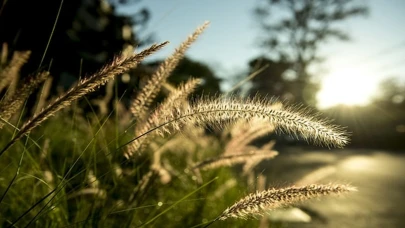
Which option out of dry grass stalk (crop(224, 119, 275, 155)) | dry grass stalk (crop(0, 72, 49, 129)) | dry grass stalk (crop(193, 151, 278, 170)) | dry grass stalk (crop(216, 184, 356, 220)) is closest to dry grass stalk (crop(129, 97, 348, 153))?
dry grass stalk (crop(216, 184, 356, 220))

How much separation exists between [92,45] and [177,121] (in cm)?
805

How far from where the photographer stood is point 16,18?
265 inches

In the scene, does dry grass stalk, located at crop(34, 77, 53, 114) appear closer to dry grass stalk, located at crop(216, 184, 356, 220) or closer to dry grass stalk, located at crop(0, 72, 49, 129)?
dry grass stalk, located at crop(0, 72, 49, 129)

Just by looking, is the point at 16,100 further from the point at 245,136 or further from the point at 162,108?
the point at 245,136

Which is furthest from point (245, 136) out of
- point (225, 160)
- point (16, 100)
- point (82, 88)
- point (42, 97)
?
point (42, 97)

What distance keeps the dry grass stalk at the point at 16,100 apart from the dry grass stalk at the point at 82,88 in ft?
0.59

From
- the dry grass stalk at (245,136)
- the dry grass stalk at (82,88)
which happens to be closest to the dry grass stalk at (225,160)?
the dry grass stalk at (245,136)

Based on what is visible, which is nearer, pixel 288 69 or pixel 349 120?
pixel 349 120

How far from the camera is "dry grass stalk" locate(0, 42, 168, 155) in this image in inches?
31.1

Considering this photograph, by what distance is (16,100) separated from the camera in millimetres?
1099

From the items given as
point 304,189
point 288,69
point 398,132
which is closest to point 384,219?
point 304,189

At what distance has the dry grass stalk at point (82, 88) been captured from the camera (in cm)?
79

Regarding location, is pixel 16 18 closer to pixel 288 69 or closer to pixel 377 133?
pixel 377 133

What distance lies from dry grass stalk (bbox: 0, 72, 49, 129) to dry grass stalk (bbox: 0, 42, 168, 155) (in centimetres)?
18
